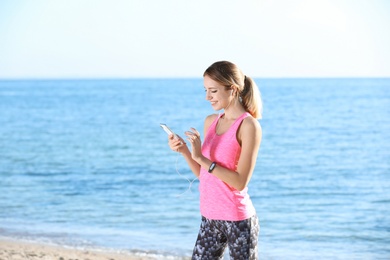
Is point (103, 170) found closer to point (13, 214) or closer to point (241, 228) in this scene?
point (13, 214)

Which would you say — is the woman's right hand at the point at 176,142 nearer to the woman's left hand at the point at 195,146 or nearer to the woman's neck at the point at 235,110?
the woman's left hand at the point at 195,146

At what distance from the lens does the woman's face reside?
9.44ft

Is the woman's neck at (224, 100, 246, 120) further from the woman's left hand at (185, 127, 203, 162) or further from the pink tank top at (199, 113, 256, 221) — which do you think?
the woman's left hand at (185, 127, 203, 162)

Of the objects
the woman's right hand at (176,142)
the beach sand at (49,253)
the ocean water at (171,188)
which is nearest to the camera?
the woman's right hand at (176,142)

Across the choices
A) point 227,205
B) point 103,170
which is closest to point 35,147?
point 103,170

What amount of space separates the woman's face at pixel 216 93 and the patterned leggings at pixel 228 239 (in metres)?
0.50

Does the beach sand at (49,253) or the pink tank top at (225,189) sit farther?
the beach sand at (49,253)

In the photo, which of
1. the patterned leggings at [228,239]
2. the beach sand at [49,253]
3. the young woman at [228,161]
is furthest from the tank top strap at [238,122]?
the beach sand at [49,253]

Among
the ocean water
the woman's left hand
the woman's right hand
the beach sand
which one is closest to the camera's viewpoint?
the woman's left hand

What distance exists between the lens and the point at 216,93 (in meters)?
2.89

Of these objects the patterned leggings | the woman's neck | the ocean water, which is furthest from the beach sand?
the woman's neck

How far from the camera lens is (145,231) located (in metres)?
8.34

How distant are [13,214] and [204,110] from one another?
25.0m

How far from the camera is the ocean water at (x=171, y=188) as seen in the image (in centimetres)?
805
